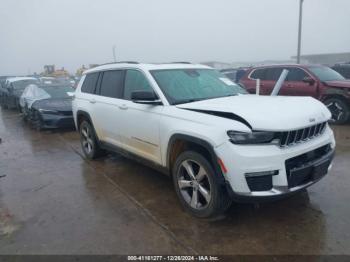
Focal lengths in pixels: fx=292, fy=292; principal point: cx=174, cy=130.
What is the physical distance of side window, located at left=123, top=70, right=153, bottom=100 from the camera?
13.3ft

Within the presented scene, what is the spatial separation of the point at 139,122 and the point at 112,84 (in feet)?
3.94

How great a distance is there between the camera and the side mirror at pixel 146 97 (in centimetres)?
359

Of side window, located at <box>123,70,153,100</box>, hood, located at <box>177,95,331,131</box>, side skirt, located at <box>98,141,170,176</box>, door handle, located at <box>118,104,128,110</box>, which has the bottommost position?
side skirt, located at <box>98,141,170,176</box>

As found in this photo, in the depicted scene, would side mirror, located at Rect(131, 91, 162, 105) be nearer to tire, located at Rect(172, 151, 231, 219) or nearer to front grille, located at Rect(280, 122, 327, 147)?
tire, located at Rect(172, 151, 231, 219)

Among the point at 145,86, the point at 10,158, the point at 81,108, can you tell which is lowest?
the point at 10,158

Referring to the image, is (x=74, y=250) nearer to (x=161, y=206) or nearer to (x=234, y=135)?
(x=161, y=206)

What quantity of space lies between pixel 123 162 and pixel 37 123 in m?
4.82

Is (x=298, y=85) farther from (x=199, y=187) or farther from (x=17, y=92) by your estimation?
(x=17, y=92)

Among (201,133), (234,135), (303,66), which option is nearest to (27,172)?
(201,133)

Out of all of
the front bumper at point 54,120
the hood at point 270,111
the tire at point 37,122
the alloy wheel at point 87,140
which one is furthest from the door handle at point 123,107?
the tire at point 37,122

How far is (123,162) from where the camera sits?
5.63 meters

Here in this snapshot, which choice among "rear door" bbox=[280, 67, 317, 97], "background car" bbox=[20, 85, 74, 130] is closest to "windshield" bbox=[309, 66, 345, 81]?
"rear door" bbox=[280, 67, 317, 97]

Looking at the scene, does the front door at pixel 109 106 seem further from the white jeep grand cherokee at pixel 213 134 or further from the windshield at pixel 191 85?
the windshield at pixel 191 85

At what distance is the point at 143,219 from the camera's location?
3.50 meters
